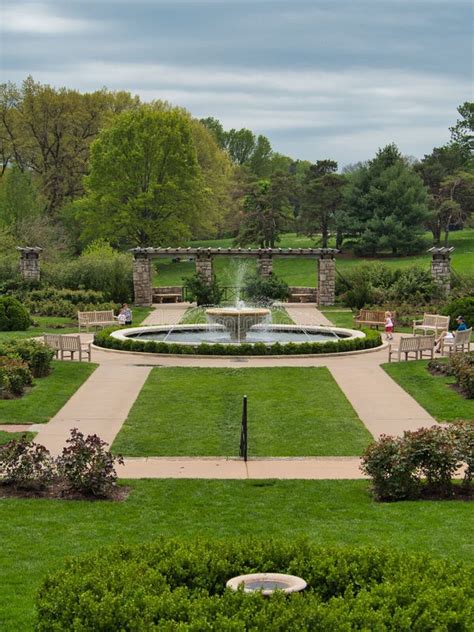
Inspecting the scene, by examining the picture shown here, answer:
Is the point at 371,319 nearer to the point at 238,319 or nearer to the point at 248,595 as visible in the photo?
the point at 238,319

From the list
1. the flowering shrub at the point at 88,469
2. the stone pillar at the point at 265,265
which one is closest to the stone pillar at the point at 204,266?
the stone pillar at the point at 265,265

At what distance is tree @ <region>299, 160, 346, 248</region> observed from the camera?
67.7 m

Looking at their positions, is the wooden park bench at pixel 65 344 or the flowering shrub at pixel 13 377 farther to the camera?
the wooden park bench at pixel 65 344

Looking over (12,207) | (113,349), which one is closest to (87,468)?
(113,349)

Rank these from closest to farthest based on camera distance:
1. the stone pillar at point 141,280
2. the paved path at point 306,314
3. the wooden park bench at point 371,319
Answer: the wooden park bench at point 371,319, the paved path at point 306,314, the stone pillar at point 141,280

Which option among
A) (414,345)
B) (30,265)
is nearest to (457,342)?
(414,345)

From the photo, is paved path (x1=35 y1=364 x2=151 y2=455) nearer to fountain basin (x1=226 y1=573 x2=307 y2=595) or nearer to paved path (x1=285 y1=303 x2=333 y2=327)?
fountain basin (x1=226 y1=573 x2=307 y2=595)

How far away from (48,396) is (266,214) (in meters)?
52.4

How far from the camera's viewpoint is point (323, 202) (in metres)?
67.9

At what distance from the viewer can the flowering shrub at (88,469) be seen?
11.5 m

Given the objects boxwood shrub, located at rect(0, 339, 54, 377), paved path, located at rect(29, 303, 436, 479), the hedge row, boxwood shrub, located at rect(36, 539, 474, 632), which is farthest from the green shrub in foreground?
boxwood shrub, located at rect(36, 539, 474, 632)

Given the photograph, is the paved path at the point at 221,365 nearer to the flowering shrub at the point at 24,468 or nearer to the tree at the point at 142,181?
the flowering shrub at the point at 24,468

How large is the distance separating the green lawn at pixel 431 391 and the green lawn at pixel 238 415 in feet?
4.85

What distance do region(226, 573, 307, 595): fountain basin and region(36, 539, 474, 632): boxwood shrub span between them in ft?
0.28
